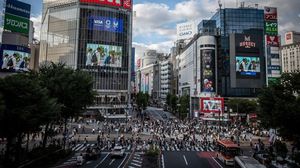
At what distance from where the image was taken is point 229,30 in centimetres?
9050

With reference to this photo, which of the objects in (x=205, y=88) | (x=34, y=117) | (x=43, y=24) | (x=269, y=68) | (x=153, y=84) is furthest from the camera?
(x=153, y=84)

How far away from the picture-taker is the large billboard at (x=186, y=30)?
133 meters

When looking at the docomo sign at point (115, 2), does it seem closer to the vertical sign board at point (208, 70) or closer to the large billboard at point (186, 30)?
the vertical sign board at point (208, 70)

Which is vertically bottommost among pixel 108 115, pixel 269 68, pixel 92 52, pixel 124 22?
pixel 108 115

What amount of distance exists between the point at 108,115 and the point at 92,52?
2169 centimetres

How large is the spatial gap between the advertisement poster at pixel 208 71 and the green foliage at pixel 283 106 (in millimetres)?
54518

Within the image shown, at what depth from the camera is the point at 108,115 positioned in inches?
3322

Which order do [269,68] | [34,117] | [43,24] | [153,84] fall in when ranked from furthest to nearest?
1. [153,84]
2. [43,24]
3. [269,68]
4. [34,117]

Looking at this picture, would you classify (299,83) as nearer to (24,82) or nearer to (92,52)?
(24,82)

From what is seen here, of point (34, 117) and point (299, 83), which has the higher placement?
point (299, 83)

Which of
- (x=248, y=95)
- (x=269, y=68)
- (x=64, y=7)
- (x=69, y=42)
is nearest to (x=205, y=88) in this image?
(x=248, y=95)

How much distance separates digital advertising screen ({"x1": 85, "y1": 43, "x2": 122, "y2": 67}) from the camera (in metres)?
86.1

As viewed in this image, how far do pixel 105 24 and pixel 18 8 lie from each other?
34.9 metres

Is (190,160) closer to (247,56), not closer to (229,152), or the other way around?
(229,152)
